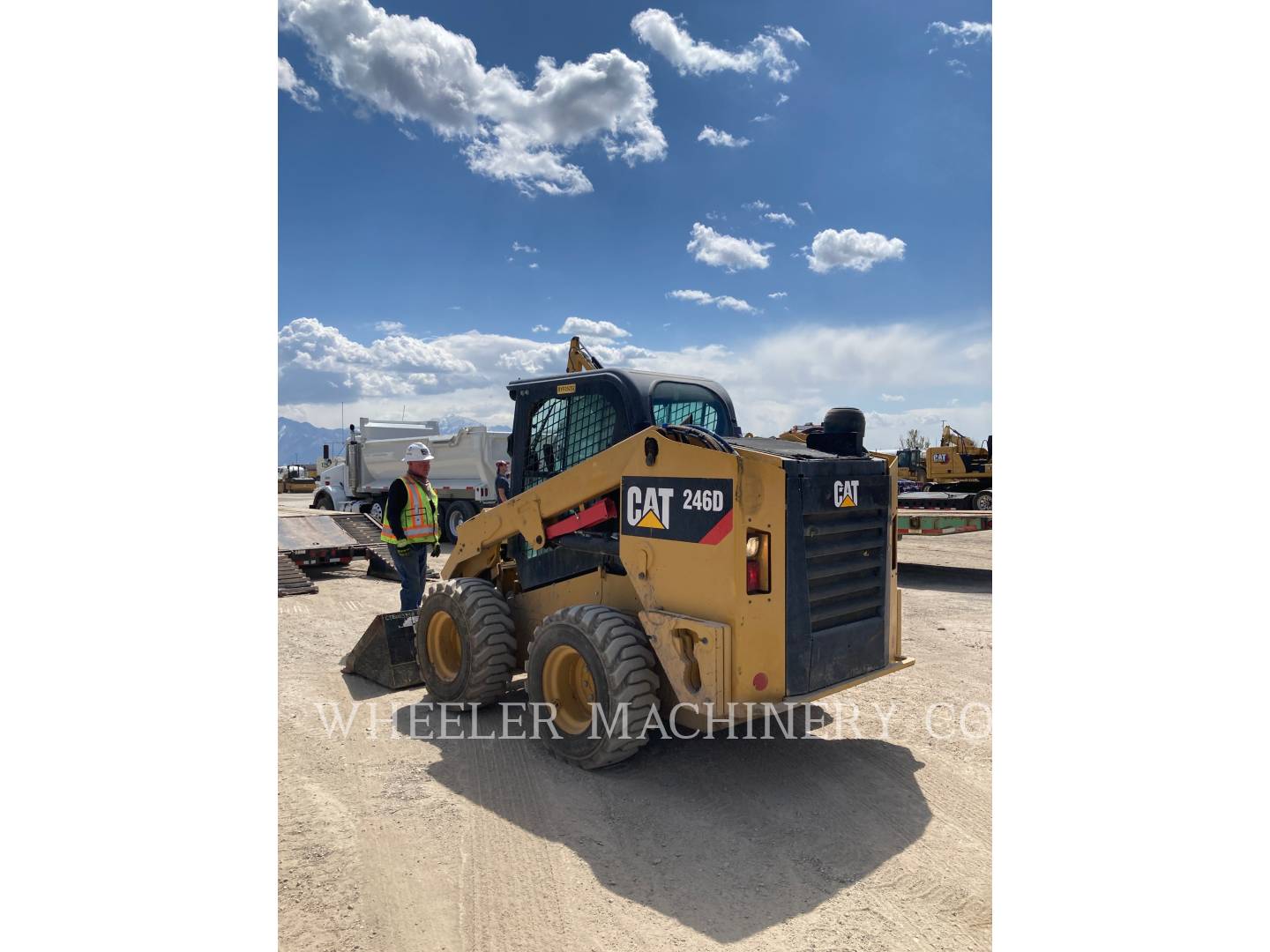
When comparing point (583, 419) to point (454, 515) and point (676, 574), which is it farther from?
point (454, 515)

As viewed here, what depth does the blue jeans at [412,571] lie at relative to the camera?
6.80m

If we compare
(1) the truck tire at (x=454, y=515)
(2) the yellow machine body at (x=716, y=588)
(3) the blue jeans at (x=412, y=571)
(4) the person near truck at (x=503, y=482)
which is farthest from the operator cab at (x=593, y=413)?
(1) the truck tire at (x=454, y=515)

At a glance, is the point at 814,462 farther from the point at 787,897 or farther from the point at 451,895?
the point at 451,895

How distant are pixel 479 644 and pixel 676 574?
175 centimetres

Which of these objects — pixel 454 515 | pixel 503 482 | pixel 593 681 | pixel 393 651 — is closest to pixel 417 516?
pixel 393 651

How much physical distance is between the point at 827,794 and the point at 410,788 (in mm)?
2153

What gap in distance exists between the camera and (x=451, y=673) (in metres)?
5.63

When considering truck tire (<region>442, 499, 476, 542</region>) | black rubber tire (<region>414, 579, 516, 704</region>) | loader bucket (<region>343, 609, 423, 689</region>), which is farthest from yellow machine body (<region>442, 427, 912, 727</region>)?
truck tire (<region>442, 499, 476, 542</region>)

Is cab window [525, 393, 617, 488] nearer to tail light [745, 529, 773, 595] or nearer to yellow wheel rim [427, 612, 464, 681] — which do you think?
yellow wheel rim [427, 612, 464, 681]

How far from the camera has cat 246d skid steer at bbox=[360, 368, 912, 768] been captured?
3.89m

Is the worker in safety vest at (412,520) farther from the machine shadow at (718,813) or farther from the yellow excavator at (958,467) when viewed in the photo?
the yellow excavator at (958,467)

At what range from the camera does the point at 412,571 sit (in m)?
6.84

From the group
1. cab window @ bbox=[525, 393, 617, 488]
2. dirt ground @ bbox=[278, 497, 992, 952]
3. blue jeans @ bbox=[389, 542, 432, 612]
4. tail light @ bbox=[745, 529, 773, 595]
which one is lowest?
dirt ground @ bbox=[278, 497, 992, 952]

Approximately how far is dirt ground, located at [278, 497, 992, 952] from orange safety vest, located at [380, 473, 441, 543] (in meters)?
1.51
